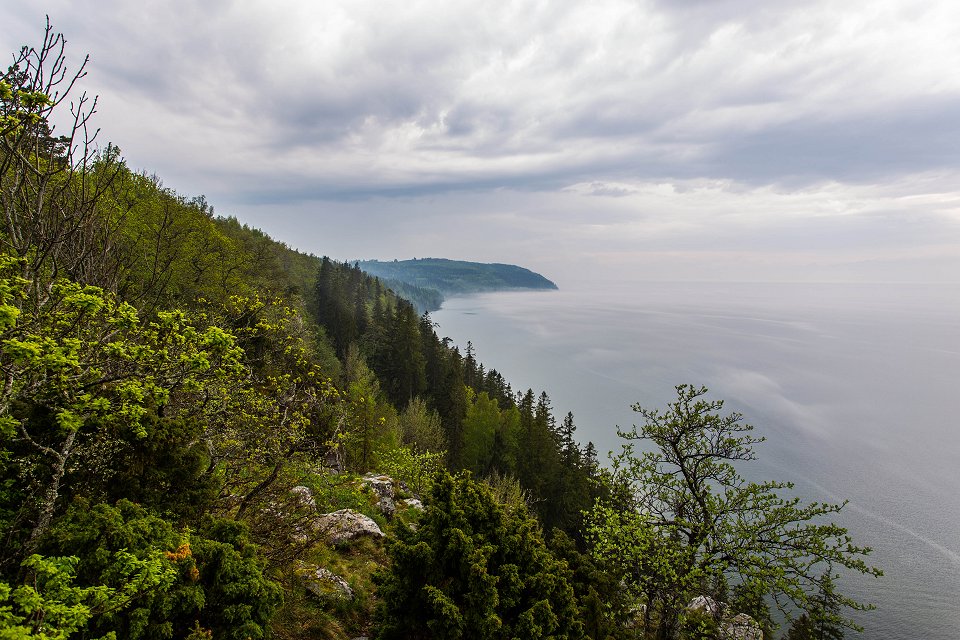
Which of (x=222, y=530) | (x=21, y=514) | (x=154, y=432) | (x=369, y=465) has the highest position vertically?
(x=154, y=432)

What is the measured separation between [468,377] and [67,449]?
200 feet

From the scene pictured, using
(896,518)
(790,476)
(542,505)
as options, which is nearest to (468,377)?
(542,505)

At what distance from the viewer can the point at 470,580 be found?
6988 millimetres

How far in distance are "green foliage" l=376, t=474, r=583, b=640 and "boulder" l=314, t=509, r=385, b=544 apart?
4.81 meters

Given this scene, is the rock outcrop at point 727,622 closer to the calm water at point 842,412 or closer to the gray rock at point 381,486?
the gray rock at point 381,486

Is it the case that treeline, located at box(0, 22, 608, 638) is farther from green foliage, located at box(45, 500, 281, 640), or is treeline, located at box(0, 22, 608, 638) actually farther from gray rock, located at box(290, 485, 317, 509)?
gray rock, located at box(290, 485, 317, 509)

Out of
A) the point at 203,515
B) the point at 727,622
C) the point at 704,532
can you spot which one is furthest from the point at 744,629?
the point at 203,515

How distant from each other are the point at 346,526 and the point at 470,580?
6.46 metres

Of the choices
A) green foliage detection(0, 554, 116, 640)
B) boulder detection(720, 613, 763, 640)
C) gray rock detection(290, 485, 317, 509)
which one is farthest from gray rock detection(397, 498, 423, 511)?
green foliage detection(0, 554, 116, 640)

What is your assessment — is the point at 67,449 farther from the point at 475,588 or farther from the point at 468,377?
the point at 468,377

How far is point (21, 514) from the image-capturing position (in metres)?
5.43

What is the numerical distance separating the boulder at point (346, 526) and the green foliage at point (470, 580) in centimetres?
481

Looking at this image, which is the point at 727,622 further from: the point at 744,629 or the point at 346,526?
the point at 346,526

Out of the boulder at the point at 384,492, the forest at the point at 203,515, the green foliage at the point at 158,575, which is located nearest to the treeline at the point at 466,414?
the boulder at the point at 384,492
